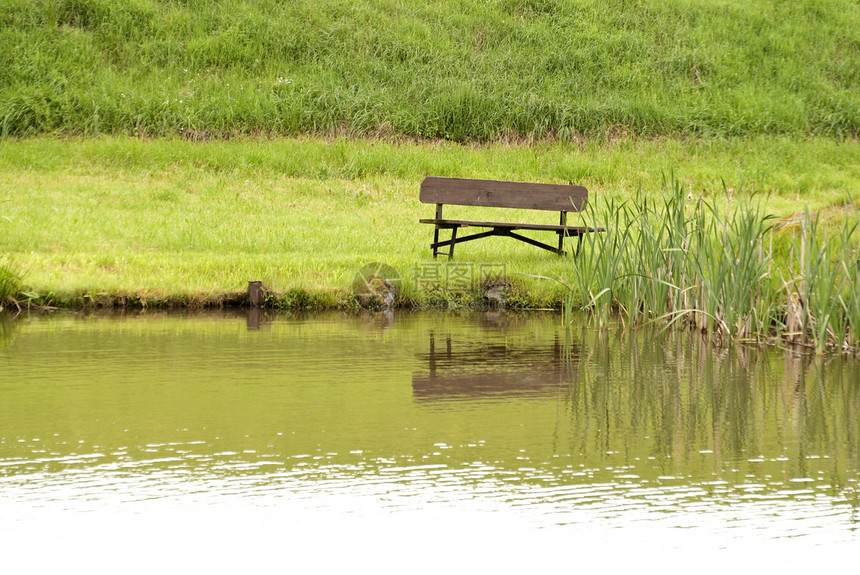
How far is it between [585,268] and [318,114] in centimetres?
1264

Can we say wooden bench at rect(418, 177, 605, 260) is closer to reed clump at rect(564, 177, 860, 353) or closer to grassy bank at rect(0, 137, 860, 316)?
grassy bank at rect(0, 137, 860, 316)

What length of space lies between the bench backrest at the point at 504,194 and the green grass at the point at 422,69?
8569 mm

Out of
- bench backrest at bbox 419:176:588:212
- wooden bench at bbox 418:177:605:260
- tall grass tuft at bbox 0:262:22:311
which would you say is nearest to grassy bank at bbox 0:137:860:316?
tall grass tuft at bbox 0:262:22:311

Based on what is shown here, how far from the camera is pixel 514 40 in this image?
80.6ft

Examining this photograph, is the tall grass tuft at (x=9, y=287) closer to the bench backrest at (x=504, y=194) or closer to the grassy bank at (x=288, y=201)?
the grassy bank at (x=288, y=201)

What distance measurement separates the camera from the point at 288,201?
50.9 ft

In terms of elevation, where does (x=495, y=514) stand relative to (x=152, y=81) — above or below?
below

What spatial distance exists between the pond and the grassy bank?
191 centimetres

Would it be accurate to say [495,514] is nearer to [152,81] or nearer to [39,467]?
[39,467]

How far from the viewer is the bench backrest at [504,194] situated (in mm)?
11477

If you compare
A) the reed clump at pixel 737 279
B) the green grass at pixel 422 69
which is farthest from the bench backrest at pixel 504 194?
the green grass at pixel 422 69

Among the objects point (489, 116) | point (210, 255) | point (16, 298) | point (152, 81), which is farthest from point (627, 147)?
point (16, 298)

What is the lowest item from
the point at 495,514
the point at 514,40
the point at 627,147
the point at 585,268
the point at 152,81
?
the point at 495,514

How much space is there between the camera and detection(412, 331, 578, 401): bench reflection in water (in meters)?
5.70
